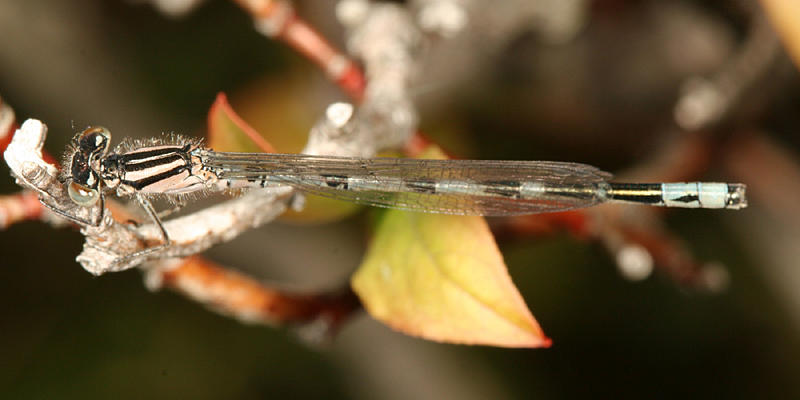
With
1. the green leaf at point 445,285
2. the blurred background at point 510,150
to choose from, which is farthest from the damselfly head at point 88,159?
the blurred background at point 510,150

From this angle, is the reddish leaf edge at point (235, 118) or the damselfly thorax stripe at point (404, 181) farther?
the damselfly thorax stripe at point (404, 181)

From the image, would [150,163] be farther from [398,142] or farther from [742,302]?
[742,302]

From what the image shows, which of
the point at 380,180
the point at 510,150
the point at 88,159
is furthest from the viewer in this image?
the point at 510,150

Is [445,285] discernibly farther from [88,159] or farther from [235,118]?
[88,159]

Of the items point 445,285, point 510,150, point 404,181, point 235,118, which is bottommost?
point 445,285

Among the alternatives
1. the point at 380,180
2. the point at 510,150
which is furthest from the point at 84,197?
the point at 510,150

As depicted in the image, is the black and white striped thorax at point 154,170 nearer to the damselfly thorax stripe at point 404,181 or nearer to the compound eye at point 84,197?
the damselfly thorax stripe at point 404,181

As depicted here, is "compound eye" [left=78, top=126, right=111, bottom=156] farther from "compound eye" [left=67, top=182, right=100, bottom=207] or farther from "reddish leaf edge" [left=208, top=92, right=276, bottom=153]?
"reddish leaf edge" [left=208, top=92, right=276, bottom=153]

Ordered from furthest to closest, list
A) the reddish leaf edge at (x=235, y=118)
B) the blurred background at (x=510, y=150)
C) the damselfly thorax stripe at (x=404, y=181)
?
the blurred background at (x=510, y=150) → the damselfly thorax stripe at (x=404, y=181) → the reddish leaf edge at (x=235, y=118)
